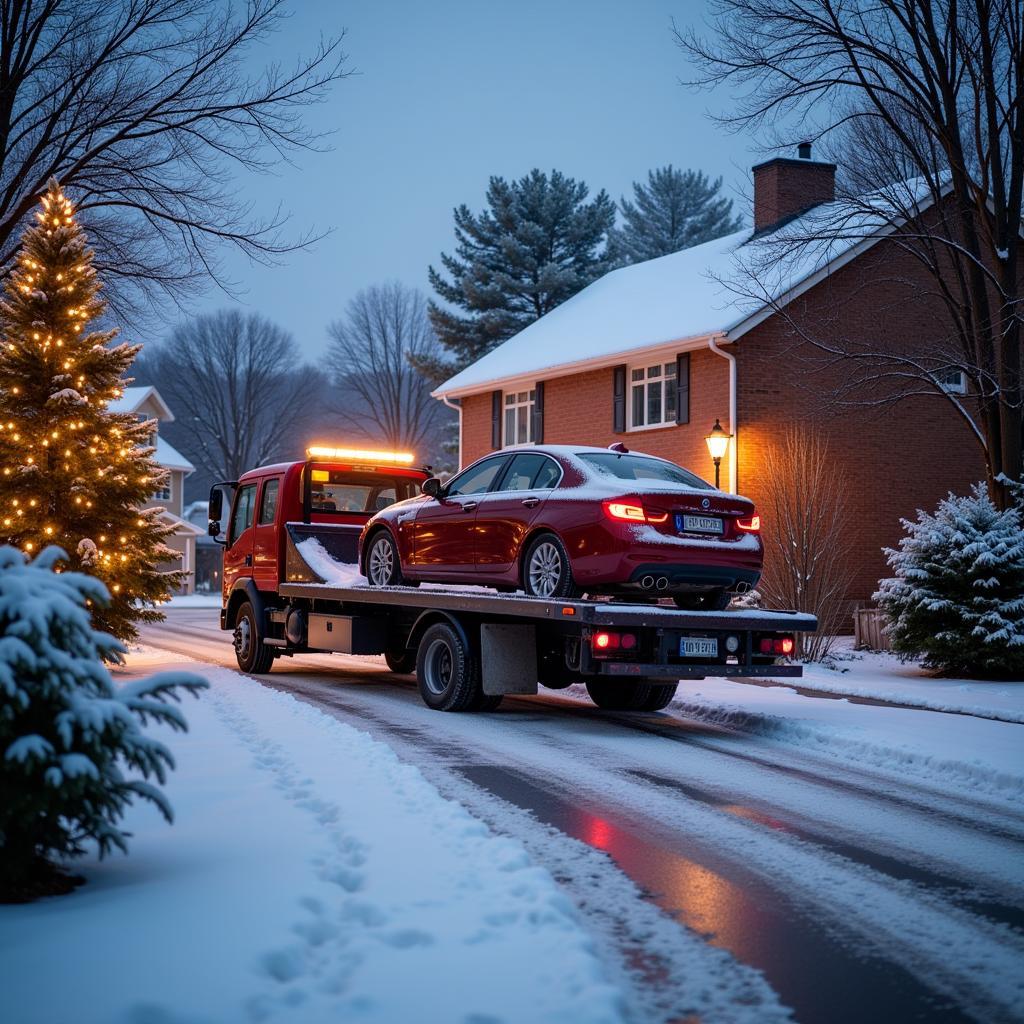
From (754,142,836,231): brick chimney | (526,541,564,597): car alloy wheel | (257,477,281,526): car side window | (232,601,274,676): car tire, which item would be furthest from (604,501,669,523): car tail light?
(754,142,836,231): brick chimney

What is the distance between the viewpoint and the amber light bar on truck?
14345mm

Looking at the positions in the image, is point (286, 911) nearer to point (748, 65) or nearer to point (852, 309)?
point (748, 65)

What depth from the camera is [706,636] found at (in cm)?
954

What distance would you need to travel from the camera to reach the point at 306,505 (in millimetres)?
14156

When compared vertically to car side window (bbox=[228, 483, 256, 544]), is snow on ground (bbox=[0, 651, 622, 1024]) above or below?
below

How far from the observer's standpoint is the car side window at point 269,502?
14445 millimetres

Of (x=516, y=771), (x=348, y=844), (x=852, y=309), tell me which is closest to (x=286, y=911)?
(x=348, y=844)

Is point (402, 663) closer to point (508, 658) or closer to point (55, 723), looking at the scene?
point (508, 658)

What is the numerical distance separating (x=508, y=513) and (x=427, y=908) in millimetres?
6071

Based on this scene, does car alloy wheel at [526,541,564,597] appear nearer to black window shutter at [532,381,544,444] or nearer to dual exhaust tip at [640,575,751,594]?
dual exhaust tip at [640,575,751,594]

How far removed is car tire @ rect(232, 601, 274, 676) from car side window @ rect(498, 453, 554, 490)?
16.4 ft

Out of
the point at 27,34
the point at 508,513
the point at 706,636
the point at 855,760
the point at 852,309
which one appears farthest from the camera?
the point at 852,309

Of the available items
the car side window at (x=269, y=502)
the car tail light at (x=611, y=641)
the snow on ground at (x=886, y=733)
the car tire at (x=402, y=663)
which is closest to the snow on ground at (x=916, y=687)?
the snow on ground at (x=886, y=733)

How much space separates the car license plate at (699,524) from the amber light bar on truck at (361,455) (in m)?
5.36
